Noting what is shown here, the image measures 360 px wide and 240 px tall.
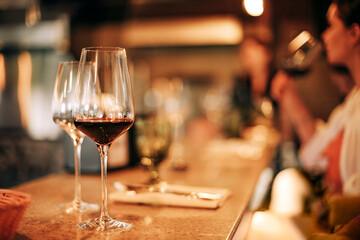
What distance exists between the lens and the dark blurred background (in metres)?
2.93

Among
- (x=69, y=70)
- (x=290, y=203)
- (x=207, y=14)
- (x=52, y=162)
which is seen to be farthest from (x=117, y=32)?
(x=69, y=70)

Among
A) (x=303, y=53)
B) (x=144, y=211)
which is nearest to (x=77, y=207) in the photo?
(x=144, y=211)

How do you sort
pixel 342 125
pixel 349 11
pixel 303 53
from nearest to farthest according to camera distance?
pixel 349 11
pixel 342 125
pixel 303 53

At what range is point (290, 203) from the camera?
1897mm

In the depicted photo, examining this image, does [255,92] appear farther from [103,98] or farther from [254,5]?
[103,98]

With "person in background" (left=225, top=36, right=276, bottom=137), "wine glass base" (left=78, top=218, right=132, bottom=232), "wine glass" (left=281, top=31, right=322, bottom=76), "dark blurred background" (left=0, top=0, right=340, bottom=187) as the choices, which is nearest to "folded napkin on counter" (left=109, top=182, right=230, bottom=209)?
"wine glass base" (left=78, top=218, right=132, bottom=232)

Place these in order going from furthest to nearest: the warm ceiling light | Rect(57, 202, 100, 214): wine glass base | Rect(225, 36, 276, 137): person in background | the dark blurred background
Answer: Rect(225, 36, 276, 137): person in background < the dark blurred background < the warm ceiling light < Rect(57, 202, 100, 214): wine glass base

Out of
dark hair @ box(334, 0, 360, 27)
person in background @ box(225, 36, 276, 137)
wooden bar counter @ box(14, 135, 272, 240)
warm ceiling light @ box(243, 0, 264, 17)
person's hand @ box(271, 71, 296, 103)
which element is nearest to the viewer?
wooden bar counter @ box(14, 135, 272, 240)

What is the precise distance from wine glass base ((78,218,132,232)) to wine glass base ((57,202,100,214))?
12 cm

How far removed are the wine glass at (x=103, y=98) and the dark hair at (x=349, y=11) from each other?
1.09m

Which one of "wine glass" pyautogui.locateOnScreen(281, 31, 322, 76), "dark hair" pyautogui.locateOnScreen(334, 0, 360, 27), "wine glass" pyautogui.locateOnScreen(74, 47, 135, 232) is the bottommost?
"wine glass" pyautogui.locateOnScreen(74, 47, 135, 232)

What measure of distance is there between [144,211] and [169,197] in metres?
0.08

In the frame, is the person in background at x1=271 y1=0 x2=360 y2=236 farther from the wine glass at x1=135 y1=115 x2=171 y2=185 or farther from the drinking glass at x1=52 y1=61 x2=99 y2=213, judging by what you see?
the drinking glass at x1=52 y1=61 x2=99 y2=213

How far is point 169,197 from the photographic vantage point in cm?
99
